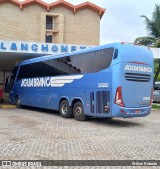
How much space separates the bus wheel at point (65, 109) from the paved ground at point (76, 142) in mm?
2741

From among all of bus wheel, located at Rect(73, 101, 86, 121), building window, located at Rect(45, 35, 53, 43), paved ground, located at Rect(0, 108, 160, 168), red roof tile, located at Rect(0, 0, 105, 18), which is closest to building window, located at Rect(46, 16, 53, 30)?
building window, located at Rect(45, 35, 53, 43)

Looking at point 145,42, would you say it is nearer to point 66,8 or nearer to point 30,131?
point 66,8

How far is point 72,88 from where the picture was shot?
627 inches

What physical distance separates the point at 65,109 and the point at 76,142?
22.6 ft

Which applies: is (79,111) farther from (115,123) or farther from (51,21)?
(51,21)

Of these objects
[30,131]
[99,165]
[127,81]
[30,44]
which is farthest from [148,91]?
[30,44]

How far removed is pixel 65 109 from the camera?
1666cm

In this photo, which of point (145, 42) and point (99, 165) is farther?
point (145, 42)

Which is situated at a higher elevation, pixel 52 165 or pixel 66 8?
pixel 66 8

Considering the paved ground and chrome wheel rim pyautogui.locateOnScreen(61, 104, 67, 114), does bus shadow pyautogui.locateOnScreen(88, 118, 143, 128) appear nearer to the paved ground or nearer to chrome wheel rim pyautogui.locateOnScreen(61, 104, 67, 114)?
the paved ground

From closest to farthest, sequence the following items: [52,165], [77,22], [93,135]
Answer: [52,165] → [93,135] → [77,22]

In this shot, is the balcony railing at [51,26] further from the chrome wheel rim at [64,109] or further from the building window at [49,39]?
the chrome wheel rim at [64,109]

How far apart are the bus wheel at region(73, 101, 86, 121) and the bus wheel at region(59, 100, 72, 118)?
44 cm

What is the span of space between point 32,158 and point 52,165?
78 centimetres
